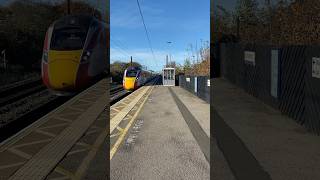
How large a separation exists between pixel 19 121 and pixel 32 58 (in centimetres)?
109

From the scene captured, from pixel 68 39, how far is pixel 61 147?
5158 millimetres

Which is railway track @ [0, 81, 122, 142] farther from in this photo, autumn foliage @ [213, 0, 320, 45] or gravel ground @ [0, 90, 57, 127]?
autumn foliage @ [213, 0, 320, 45]

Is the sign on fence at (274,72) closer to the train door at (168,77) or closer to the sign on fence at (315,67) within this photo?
the sign on fence at (315,67)

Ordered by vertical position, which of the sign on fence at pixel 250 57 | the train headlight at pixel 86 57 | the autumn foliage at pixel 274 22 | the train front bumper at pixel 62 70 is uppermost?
the autumn foliage at pixel 274 22

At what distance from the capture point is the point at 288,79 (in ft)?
52.9

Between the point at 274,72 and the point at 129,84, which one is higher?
the point at 274,72

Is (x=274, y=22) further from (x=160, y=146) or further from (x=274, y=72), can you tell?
(x=160, y=146)

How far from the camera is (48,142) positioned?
10922 mm

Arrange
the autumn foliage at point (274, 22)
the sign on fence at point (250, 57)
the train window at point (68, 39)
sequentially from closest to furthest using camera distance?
the train window at point (68, 39) → the sign on fence at point (250, 57) → the autumn foliage at point (274, 22)

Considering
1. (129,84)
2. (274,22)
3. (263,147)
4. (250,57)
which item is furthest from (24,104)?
(129,84)

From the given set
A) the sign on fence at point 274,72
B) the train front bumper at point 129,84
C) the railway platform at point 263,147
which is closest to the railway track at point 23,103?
the railway platform at point 263,147

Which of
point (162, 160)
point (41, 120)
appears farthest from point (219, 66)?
point (41, 120)

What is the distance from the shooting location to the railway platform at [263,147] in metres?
8.95

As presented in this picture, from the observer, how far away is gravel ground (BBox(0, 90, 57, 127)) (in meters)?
6.95
